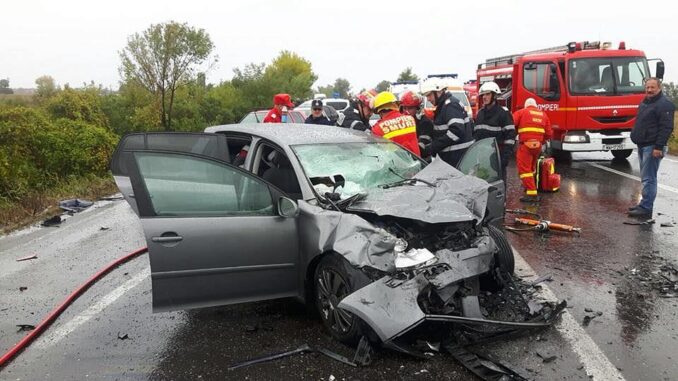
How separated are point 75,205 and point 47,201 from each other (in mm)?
581

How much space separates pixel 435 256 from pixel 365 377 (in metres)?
0.84

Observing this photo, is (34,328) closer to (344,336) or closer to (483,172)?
(344,336)

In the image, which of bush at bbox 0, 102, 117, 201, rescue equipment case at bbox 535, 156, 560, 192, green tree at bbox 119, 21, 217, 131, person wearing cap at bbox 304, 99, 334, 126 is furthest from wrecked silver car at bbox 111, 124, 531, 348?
green tree at bbox 119, 21, 217, 131

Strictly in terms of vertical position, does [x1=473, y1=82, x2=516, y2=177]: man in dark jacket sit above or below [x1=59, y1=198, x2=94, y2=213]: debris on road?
above

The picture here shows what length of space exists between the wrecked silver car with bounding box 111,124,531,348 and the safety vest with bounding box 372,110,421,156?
1368 mm

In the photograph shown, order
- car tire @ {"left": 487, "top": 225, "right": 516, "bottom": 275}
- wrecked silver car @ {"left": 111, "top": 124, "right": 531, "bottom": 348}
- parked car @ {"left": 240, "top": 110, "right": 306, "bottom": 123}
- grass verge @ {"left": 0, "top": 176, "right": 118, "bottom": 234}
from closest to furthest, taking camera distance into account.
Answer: wrecked silver car @ {"left": 111, "top": 124, "right": 531, "bottom": 348}, car tire @ {"left": 487, "top": 225, "right": 516, "bottom": 275}, grass verge @ {"left": 0, "top": 176, "right": 118, "bottom": 234}, parked car @ {"left": 240, "top": 110, "right": 306, "bottom": 123}

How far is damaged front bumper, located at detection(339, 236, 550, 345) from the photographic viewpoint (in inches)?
113

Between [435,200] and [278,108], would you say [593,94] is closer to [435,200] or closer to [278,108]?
[278,108]

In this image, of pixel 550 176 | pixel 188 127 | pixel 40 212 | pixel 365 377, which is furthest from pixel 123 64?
pixel 365 377

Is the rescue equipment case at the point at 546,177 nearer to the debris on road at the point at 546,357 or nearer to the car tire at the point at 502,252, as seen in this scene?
the car tire at the point at 502,252

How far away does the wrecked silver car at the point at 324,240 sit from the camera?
307 centimetres

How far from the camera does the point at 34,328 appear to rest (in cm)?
392

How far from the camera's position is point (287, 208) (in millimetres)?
3594

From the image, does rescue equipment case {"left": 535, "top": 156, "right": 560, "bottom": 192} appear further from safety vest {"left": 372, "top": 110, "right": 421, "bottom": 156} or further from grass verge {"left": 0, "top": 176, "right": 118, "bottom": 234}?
grass verge {"left": 0, "top": 176, "right": 118, "bottom": 234}
